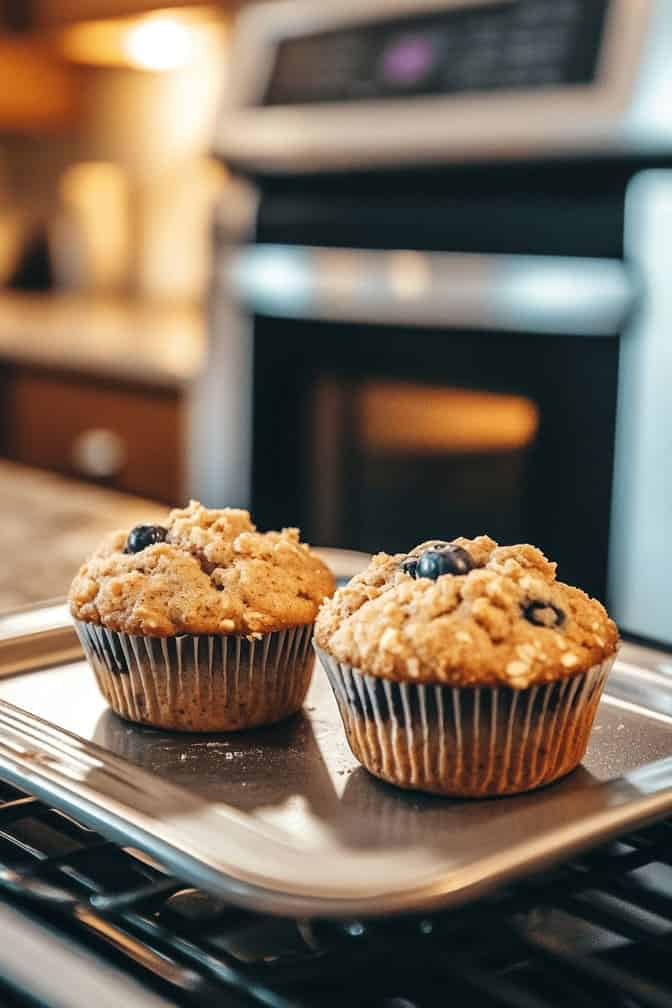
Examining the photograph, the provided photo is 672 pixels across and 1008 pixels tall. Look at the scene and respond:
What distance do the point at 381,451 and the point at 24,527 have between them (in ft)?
2.34

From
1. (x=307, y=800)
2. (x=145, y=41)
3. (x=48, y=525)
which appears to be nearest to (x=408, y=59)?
(x=48, y=525)

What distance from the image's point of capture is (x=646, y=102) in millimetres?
1697

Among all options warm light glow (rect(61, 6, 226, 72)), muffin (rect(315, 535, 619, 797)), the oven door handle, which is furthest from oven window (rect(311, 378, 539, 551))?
warm light glow (rect(61, 6, 226, 72))

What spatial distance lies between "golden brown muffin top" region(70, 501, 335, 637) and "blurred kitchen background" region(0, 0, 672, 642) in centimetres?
37

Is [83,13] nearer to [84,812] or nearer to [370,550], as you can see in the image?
[370,550]

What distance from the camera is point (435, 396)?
6.74ft

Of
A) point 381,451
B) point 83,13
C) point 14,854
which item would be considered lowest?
point 381,451

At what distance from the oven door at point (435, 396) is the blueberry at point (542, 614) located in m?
1.00

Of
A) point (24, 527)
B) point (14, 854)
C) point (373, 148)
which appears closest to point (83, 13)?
point (373, 148)

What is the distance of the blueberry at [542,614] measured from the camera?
2.63ft

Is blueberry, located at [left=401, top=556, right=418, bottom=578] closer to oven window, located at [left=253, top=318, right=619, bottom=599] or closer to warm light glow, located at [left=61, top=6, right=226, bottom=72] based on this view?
oven window, located at [left=253, top=318, right=619, bottom=599]

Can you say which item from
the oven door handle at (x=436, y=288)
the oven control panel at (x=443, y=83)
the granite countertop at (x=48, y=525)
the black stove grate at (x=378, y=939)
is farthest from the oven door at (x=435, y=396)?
the black stove grate at (x=378, y=939)

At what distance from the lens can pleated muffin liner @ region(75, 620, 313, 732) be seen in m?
0.90

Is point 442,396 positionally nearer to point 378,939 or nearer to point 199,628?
point 199,628
